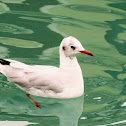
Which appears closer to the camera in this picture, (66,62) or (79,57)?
(66,62)

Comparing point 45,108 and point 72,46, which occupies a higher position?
point 72,46

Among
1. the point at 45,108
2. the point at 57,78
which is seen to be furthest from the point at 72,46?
the point at 45,108

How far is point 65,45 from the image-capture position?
743 cm

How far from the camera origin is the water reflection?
7.18 metres

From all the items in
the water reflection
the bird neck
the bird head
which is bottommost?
the water reflection

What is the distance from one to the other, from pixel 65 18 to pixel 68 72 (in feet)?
10.1

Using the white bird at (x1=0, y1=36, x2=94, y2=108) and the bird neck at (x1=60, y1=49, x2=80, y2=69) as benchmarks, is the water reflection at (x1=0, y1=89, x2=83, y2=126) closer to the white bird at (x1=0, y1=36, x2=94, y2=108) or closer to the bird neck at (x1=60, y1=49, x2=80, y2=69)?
the white bird at (x1=0, y1=36, x2=94, y2=108)

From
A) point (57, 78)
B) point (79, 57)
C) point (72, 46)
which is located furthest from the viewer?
point (79, 57)

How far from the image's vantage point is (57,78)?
7523mm

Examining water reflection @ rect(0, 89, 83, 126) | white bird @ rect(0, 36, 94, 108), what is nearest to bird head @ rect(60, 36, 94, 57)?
white bird @ rect(0, 36, 94, 108)

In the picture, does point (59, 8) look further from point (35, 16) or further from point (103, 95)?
point (103, 95)

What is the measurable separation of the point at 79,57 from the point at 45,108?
5.50 feet

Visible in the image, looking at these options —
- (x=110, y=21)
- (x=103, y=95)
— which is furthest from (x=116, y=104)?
(x=110, y=21)

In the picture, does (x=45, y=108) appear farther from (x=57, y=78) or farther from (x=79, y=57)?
(x=79, y=57)
